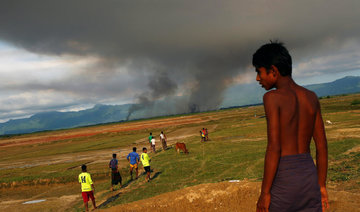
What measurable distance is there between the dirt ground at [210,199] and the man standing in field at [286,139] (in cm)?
638

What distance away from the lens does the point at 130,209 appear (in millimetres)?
9820

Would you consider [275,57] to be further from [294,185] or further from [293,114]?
[294,185]

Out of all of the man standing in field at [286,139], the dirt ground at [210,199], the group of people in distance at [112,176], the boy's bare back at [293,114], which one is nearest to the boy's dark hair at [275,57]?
the man standing in field at [286,139]

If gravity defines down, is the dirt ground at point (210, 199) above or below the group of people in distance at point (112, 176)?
below

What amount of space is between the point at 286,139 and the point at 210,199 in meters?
7.70

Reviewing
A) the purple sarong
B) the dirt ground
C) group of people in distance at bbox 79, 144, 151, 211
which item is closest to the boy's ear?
the purple sarong

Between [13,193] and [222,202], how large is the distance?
1968cm

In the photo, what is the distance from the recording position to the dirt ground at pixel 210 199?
888 centimetres

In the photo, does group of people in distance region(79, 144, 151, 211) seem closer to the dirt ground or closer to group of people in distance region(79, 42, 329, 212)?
the dirt ground

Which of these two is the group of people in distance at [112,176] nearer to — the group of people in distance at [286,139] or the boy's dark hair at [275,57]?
the group of people in distance at [286,139]

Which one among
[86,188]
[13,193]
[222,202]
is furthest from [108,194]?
[13,193]

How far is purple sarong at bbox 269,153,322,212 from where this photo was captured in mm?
2615

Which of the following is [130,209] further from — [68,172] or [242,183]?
[68,172]

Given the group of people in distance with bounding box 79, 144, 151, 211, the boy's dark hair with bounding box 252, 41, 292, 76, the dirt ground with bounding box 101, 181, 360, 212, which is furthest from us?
the group of people in distance with bounding box 79, 144, 151, 211
